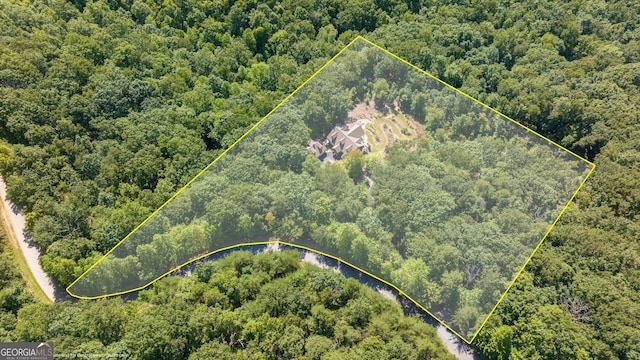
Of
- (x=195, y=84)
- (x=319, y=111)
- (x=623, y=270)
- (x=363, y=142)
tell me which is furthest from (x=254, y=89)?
(x=623, y=270)

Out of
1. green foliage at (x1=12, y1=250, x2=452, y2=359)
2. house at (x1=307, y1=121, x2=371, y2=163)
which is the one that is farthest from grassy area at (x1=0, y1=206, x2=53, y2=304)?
house at (x1=307, y1=121, x2=371, y2=163)

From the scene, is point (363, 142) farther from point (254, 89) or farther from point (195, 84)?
point (195, 84)

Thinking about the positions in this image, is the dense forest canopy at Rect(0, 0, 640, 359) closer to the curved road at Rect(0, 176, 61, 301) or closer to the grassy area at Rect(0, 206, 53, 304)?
the curved road at Rect(0, 176, 61, 301)

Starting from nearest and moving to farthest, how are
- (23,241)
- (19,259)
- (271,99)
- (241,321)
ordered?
1. (241,321)
2. (19,259)
3. (23,241)
4. (271,99)

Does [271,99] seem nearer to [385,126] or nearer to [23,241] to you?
[385,126]

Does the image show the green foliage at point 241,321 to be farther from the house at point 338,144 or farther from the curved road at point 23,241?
the house at point 338,144

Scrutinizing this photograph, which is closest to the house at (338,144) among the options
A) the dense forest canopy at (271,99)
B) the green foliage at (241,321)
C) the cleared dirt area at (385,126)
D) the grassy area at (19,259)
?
the cleared dirt area at (385,126)

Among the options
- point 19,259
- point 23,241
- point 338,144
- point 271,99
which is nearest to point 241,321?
point 338,144
